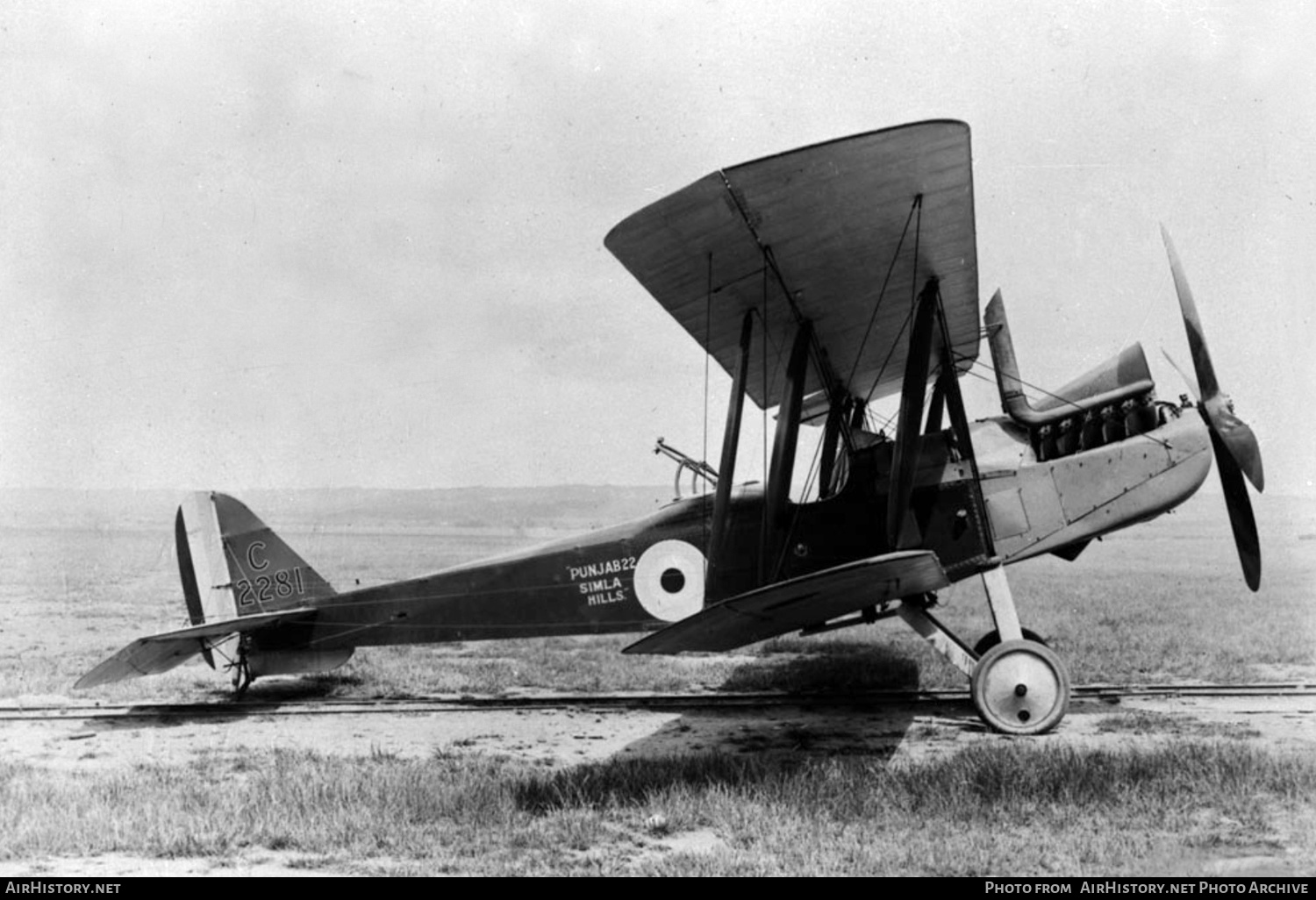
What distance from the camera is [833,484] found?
22.6 ft

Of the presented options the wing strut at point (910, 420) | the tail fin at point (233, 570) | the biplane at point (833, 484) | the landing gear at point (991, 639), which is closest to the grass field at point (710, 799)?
the landing gear at point (991, 639)

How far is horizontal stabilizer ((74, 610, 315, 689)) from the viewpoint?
627 cm

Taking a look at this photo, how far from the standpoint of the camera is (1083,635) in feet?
34.7

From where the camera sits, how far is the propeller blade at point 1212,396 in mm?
5957

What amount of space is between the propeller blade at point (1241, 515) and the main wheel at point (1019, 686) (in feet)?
5.63

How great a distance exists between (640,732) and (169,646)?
3.63 meters

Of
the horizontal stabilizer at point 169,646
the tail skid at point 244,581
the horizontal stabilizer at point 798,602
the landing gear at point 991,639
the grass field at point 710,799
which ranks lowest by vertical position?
the grass field at point 710,799

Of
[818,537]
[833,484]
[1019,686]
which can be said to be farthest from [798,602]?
[833,484]

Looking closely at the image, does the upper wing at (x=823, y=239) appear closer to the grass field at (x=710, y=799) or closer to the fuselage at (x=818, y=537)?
the fuselage at (x=818, y=537)

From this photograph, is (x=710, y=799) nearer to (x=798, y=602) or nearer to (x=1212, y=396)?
(x=798, y=602)

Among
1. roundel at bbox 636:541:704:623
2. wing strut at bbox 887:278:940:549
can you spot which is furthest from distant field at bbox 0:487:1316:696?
wing strut at bbox 887:278:940:549

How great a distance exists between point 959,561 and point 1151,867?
9.72 ft

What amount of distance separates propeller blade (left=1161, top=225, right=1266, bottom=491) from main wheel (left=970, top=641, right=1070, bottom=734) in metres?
1.84
